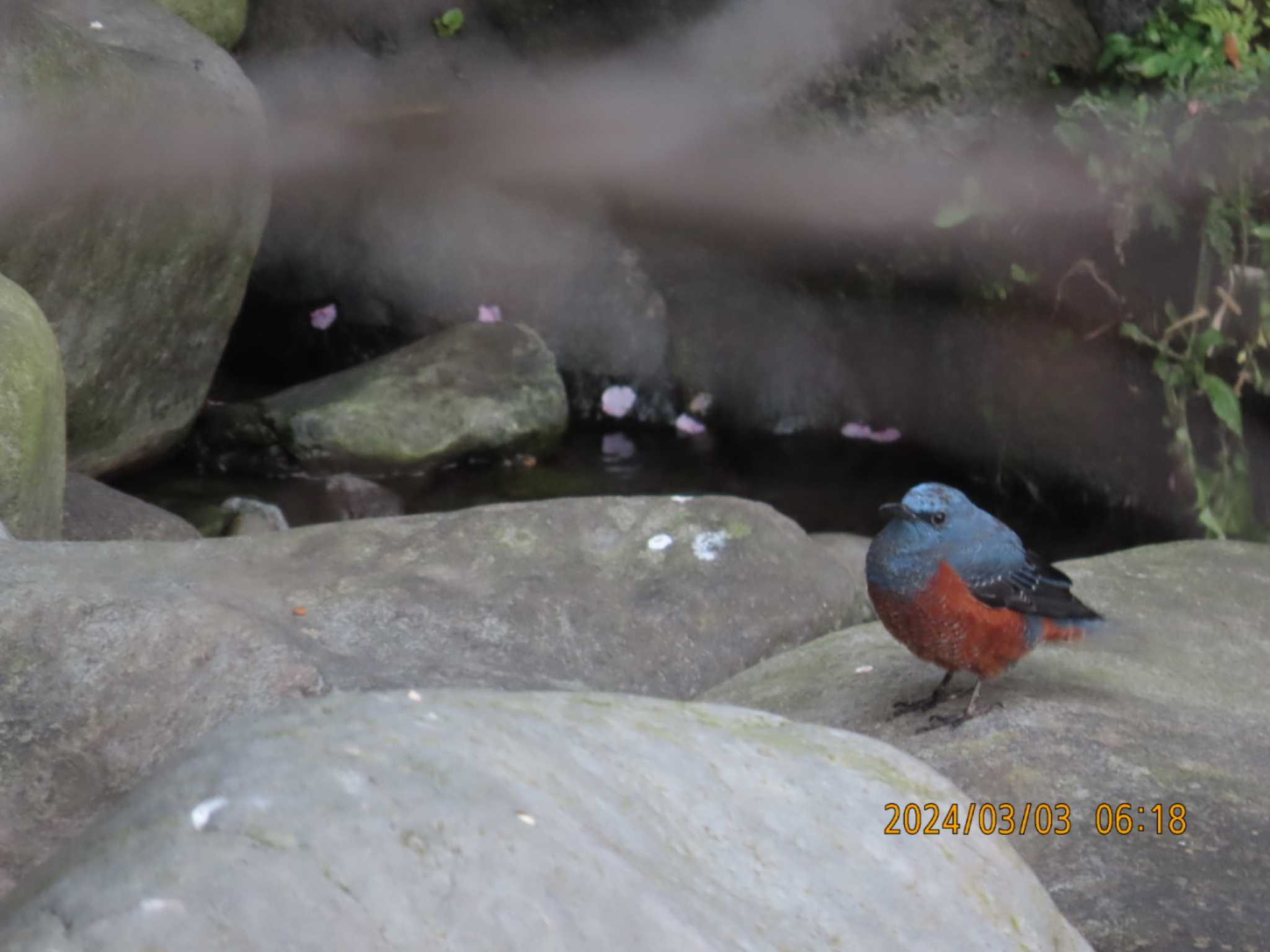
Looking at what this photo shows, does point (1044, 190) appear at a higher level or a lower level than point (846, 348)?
higher

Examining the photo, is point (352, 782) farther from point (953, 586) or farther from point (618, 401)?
point (618, 401)

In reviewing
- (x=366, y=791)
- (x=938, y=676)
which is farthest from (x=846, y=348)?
(x=366, y=791)

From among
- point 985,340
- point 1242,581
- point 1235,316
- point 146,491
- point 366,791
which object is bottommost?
point 146,491

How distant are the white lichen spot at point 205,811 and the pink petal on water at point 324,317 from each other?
20.5 ft

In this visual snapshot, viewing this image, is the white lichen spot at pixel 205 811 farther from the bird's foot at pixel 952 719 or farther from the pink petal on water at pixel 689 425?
the pink petal on water at pixel 689 425

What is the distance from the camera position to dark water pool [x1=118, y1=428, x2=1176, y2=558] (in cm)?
541

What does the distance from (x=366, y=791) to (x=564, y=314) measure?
6046 mm

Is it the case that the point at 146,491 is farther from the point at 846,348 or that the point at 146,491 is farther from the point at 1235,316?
the point at 1235,316

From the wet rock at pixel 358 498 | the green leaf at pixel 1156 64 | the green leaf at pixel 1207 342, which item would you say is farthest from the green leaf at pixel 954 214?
the wet rock at pixel 358 498

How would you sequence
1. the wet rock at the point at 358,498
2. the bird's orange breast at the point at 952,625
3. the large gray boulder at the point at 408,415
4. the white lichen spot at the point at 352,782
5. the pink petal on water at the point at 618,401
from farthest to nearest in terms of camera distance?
1. the pink petal on water at the point at 618,401
2. the large gray boulder at the point at 408,415
3. the wet rock at the point at 358,498
4. the bird's orange breast at the point at 952,625
5. the white lichen spot at the point at 352,782

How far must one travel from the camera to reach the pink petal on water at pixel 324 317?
7184mm

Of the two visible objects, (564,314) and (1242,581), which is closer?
(1242,581)

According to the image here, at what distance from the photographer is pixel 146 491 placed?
5547 millimetres
